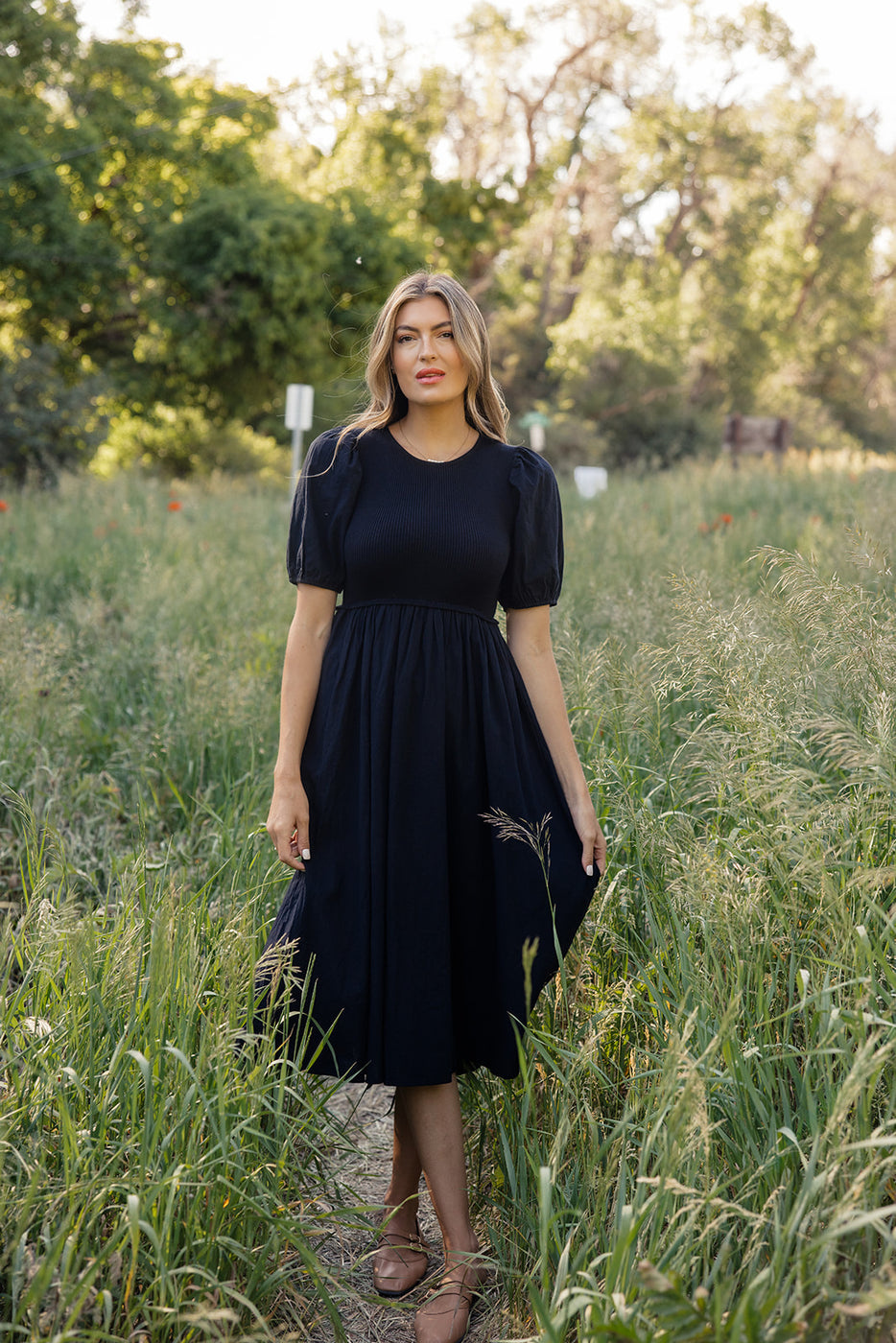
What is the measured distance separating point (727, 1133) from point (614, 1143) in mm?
192

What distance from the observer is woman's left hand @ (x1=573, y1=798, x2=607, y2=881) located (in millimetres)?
2344

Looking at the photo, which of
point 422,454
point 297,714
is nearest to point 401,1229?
point 297,714

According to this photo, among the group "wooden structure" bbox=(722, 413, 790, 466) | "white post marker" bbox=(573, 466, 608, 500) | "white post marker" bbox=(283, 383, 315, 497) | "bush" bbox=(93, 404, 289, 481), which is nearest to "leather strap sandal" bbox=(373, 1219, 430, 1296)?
"white post marker" bbox=(573, 466, 608, 500)

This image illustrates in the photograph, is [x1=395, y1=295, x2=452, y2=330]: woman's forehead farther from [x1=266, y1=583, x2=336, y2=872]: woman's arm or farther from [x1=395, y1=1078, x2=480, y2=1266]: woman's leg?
[x1=395, y1=1078, x2=480, y2=1266]: woman's leg

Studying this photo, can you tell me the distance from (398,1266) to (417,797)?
985mm

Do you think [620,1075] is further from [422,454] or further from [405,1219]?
[422,454]

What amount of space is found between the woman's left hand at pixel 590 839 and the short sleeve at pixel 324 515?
716mm

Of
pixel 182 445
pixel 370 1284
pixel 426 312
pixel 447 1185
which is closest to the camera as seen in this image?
pixel 447 1185

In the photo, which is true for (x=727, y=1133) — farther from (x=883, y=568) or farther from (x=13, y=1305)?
(x=883, y=568)

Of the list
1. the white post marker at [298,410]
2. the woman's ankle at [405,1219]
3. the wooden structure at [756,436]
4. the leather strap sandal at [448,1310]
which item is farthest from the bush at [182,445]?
the leather strap sandal at [448,1310]

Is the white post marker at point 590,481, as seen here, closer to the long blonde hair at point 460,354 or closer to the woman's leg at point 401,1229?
the long blonde hair at point 460,354

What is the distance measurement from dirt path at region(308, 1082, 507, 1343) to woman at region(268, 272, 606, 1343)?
1.9 inches

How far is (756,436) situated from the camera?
14.7 meters

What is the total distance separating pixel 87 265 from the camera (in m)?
18.7
